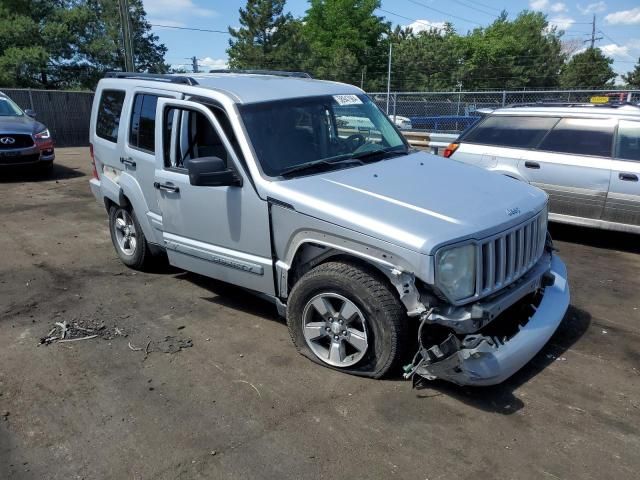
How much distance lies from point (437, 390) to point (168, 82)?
3.56m

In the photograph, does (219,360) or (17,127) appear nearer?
(219,360)

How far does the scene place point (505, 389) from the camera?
3.48 metres

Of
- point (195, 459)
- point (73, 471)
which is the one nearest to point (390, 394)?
point (195, 459)

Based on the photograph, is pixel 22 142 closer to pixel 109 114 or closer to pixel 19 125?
pixel 19 125

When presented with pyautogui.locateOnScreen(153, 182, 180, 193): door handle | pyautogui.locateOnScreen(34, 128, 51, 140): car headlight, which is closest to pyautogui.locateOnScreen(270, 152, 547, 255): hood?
pyautogui.locateOnScreen(153, 182, 180, 193): door handle

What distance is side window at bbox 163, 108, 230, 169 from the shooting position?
4.39 metres

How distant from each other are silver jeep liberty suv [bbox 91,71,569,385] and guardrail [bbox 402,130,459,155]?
4476mm

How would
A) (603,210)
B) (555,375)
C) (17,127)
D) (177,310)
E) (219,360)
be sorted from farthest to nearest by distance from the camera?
(17,127), (603,210), (177,310), (219,360), (555,375)

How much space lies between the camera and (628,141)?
6336 mm

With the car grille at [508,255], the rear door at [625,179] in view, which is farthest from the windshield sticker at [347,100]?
the rear door at [625,179]

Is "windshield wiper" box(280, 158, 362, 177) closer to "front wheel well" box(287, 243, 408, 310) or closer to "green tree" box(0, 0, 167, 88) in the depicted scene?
"front wheel well" box(287, 243, 408, 310)

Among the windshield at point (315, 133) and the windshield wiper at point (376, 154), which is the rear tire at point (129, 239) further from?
the windshield wiper at point (376, 154)

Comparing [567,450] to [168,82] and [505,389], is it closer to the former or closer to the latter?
[505,389]

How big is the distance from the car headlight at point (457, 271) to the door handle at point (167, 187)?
2.48 metres
